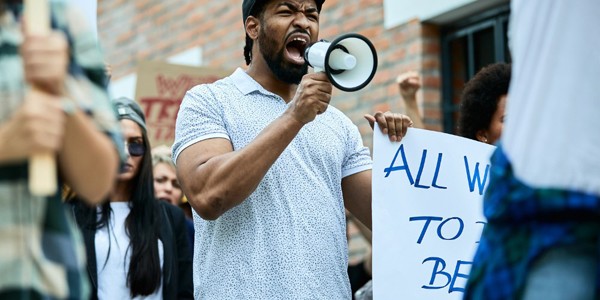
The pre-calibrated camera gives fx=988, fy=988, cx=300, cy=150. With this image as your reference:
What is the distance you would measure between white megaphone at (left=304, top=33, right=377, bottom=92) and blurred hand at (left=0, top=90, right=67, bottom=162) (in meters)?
1.46

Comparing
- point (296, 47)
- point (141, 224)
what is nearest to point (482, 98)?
point (296, 47)

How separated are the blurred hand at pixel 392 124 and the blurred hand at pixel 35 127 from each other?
1855 millimetres

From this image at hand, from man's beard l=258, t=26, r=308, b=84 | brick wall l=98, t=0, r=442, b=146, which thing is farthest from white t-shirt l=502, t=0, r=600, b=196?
brick wall l=98, t=0, r=442, b=146

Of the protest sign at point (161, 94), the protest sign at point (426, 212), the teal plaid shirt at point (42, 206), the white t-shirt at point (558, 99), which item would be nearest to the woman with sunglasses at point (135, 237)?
the protest sign at point (426, 212)

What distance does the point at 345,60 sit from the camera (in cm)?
302

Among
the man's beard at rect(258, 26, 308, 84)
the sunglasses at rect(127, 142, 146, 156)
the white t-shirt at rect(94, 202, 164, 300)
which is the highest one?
the man's beard at rect(258, 26, 308, 84)

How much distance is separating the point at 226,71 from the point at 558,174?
4.43 meters

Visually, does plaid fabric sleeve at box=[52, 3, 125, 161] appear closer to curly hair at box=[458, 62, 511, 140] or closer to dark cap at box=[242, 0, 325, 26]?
dark cap at box=[242, 0, 325, 26]

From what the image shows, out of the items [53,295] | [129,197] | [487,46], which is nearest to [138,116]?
[129,197]

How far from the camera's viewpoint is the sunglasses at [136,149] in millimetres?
4277

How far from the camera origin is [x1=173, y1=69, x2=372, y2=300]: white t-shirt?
2924mm

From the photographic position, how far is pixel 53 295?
67.8 inches

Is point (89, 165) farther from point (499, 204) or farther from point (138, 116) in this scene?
point (138, 116)

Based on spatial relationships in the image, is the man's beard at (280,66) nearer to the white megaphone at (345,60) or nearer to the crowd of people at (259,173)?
the crowd of people at (259,173)
